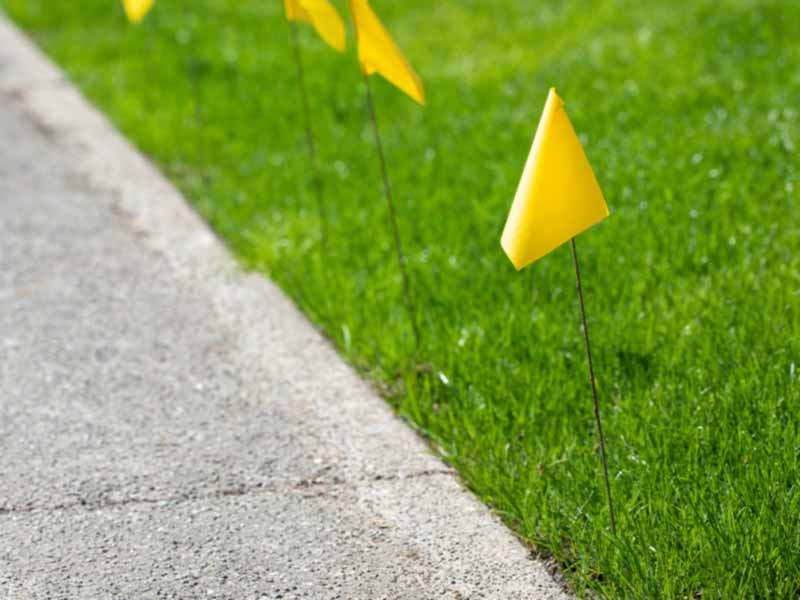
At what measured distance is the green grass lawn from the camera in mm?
2998

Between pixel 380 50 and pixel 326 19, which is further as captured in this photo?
pixel 326 19

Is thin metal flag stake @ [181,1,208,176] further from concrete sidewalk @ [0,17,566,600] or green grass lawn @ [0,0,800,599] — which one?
concrete sidewalk @ [0,17,566,600]

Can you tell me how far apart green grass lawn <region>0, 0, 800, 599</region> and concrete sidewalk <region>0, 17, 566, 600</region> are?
5.3 inches

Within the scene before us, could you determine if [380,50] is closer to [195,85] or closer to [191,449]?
[191,449]

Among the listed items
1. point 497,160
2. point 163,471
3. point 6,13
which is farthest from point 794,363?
point 6,13

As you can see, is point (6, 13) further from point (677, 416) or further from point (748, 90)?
point (677, 416)

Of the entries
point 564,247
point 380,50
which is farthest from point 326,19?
point 564,247

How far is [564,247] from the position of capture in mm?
4441

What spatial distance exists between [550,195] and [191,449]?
1.35 meters

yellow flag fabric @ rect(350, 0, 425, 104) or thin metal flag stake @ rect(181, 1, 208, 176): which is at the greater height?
yellow flag fabric @ rect(350, 0, 425, 104)

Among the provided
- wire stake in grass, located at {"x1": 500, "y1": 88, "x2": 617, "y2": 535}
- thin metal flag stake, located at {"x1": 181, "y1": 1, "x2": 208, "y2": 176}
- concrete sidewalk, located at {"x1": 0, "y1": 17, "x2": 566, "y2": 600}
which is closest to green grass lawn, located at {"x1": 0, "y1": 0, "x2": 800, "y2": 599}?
thin metal flag stake, located at {"x1": 181, "y1": 1, "x2": 208, "y2": 176}

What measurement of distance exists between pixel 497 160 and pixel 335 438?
2275 millimetres

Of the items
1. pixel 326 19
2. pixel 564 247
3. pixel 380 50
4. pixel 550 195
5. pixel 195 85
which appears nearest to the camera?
pixel 550 195

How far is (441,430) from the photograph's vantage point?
352 cm
